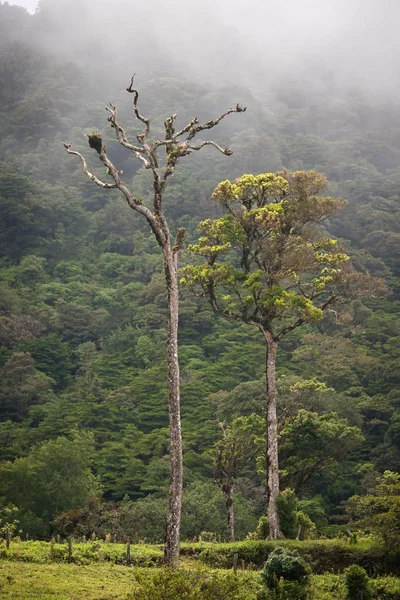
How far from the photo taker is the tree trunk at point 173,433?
500 inches

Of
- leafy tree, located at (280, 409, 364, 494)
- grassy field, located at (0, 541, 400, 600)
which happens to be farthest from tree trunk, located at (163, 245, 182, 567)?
leafy tree, located at (280, 409, 364, 494)

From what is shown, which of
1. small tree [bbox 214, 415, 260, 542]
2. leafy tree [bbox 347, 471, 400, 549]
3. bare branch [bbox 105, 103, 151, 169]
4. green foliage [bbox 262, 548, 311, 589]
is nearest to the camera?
green foliage [bbox 262, 548, 311, 589]

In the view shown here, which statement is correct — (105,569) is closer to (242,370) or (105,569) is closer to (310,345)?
(242,370)

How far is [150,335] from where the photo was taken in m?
55.2

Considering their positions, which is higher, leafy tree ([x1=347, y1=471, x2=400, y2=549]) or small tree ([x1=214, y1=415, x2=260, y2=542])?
small tree ([x1=214, y1=415, x2=260, y2=542])

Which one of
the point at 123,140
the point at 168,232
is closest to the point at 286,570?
the point at 168,232

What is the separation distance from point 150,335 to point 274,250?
36.6 meters

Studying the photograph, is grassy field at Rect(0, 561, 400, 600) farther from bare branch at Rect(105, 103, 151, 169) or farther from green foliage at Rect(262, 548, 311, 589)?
bare branch at Rect(105, 103, 151, 169)

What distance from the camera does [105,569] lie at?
13062 mm

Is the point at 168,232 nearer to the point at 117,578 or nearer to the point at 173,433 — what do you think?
the point at 173,433

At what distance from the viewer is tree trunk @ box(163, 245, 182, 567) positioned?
1269cm

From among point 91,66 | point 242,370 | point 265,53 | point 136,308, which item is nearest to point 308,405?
point 242,370

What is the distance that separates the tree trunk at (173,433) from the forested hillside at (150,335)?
653 cm

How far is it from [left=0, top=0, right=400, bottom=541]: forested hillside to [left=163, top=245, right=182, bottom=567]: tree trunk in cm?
653
